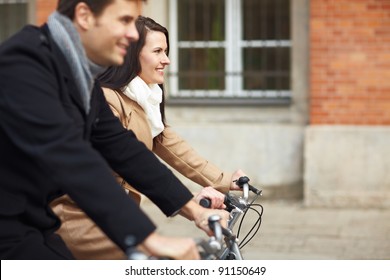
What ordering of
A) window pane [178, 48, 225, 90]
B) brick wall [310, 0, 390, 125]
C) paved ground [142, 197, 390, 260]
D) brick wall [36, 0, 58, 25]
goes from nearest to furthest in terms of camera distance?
paved ground [142, 197, 390, 260] → brick wall [310, 0, 390, 125] → brick wall [36, 0, 58, 25] → window pane [178, 48, 225, 90]

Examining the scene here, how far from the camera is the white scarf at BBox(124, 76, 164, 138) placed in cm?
457

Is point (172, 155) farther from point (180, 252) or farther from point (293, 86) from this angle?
point (293, 86)

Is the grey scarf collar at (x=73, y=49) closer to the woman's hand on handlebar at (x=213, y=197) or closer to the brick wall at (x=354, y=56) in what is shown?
the woman's hand on handlebar at (x=213, y=197)

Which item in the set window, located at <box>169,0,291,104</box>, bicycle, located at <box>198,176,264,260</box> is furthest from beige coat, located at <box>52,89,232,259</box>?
window, located at <box>169,0,291,104</box>

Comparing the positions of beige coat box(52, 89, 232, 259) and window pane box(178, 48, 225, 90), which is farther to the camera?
window pane box(178, 48, 225, 90)

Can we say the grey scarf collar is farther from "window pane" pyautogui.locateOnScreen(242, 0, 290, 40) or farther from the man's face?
"window pane" pyautogui.locateOnScreen(242, 0, 290, 40)

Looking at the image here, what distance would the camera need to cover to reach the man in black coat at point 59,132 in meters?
2.70

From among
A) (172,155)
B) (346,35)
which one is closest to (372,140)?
(346,35)

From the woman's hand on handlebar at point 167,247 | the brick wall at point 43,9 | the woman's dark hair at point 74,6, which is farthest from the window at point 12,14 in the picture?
the woman's hand on handlebar at point 167,247

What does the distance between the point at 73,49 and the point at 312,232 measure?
701 centimetres

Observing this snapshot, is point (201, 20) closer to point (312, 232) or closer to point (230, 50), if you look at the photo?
point (230, 50)

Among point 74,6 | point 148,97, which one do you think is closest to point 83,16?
point 74,6

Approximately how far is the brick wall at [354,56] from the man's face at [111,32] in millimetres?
8281

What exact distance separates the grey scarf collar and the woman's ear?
0.07 feet
